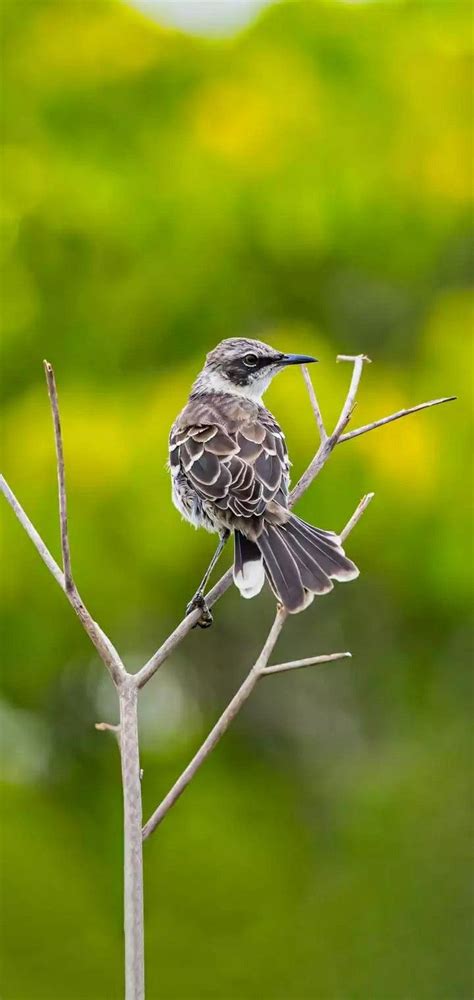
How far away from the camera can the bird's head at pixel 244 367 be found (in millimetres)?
4496

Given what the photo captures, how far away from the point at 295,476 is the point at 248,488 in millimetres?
6039

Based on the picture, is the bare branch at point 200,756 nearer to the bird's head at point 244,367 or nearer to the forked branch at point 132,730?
the forked branch at point 132,730

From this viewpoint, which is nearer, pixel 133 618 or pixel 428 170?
pixel 133 618

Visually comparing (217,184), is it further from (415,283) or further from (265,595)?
(265,595)

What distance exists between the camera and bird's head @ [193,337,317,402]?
14.8ft

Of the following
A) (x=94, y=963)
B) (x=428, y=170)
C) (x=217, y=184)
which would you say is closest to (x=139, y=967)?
(x=94, y=963)

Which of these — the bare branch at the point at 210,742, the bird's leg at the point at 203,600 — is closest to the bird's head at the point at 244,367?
the bird's leg at the point at 203,600

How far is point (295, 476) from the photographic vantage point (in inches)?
383

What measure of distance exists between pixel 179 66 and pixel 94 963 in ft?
25.6

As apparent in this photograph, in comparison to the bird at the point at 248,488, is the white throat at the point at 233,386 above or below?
above

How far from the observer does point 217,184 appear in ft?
35.1

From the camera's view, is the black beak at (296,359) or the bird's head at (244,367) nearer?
the black beak at (296,359)

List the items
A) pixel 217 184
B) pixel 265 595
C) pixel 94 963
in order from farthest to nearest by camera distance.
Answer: pixel 217 184 < pixel 265 595 < pixel 94 963

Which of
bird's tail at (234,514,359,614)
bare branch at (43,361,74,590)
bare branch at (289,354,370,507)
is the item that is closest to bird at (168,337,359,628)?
bird's tail at (234,514,359,614)
